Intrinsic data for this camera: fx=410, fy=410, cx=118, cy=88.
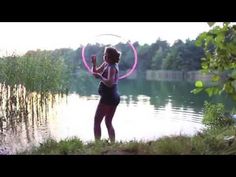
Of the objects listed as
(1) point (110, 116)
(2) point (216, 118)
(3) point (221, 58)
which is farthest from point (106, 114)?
(2) point (216, 118)

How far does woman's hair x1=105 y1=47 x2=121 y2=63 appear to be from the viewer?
579cm

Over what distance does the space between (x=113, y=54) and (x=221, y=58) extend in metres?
A: 2.10

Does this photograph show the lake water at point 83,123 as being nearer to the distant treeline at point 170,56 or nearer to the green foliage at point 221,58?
the green foliage at point 221,58

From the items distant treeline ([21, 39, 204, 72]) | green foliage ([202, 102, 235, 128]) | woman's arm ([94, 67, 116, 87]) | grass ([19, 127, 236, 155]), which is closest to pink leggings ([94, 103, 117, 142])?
woman's arm ([94, 67, 116, 87])

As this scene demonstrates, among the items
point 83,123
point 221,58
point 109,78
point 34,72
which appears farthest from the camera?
point 83,123

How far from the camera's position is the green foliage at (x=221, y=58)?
3.69 m

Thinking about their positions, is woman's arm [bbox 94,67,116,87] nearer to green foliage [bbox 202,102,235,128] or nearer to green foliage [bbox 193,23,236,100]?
green foliage [bbox 193,23,236,100]

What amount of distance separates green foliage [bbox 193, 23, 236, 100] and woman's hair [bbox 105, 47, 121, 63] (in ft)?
6.23

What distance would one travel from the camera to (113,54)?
19.1 ft

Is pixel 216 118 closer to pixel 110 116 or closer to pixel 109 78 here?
pixel 110 116

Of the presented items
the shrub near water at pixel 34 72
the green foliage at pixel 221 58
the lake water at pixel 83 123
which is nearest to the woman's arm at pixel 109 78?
the green foliage at pixel 221 58
